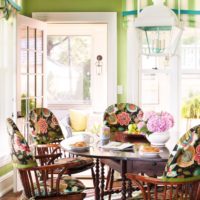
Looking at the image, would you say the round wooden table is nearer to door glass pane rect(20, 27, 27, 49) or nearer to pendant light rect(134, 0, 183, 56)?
pendant light rect(134, 0, 183, 56)

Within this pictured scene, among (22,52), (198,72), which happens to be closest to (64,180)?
(22,52)

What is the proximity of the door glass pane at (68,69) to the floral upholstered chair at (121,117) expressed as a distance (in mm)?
4410

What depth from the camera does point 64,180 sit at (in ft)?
12.8

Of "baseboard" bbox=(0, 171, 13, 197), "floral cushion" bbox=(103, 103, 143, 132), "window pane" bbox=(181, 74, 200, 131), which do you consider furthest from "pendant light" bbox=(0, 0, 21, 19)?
"window pane" bbox=(181, 74, 200, 131)

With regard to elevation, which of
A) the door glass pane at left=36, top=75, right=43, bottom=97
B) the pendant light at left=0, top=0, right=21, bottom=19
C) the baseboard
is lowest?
the baseboard

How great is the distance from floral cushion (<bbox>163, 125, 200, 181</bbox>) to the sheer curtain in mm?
2872

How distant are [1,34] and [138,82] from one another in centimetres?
198

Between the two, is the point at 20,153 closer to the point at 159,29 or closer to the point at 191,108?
the point at 159,29

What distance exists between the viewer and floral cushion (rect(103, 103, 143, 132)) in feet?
17.8

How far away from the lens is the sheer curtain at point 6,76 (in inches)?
217

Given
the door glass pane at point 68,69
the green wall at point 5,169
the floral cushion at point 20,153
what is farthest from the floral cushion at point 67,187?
the door glass pane at point 68,69

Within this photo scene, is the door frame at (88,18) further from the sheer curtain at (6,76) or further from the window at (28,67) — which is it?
the sheer curtain at (6,76)

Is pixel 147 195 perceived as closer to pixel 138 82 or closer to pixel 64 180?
pixel 64 180

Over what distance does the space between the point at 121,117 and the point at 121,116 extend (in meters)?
0.01
